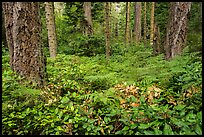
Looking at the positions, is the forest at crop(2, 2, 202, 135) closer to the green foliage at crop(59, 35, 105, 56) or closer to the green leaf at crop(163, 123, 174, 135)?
the green leaf at crop(163, 123, 174, 135)

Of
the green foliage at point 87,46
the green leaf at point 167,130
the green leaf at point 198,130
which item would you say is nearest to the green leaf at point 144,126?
the green leaf at point 167,130

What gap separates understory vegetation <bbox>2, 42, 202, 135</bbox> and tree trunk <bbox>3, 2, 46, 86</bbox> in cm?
26

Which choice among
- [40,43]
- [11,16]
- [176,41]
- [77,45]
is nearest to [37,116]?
[40,43]

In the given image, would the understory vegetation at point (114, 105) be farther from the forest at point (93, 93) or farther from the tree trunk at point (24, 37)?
the tree trunk at point (24, 37)

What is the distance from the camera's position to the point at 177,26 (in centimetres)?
671

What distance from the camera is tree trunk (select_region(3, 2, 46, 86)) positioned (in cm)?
465

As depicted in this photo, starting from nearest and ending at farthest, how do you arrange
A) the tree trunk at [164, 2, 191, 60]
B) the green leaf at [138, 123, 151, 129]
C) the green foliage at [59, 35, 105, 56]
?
the green leaf at [138, 123, 151, 129] → the tree trunk at [164, 2, 191, 60] → the green foliage at [59, 35, 105, 56]

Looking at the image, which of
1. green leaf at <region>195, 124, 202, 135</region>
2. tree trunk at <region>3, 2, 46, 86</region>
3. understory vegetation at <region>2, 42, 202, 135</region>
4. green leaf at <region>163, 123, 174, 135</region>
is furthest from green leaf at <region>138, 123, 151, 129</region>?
tree trunk at <region>3, 2, 46, 86</region>

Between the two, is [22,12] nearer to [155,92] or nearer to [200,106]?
[155,92]

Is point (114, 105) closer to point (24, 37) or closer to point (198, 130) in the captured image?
point (198, 130)

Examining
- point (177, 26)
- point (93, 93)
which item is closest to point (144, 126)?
point (93, 93)

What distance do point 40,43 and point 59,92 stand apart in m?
1.00

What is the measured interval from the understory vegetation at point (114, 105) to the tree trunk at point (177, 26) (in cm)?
134

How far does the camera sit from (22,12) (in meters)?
4.64
